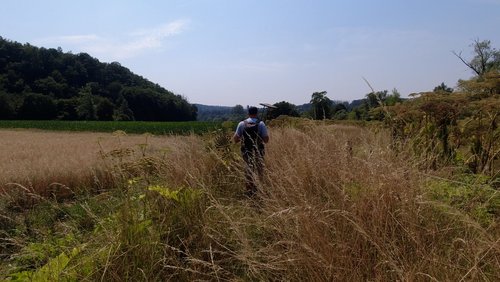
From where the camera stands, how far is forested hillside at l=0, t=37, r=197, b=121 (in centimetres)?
7269

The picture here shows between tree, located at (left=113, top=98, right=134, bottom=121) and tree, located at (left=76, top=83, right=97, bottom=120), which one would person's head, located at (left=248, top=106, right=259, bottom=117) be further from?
tree, located at (left=113, top=98, right=134, bottom=121)

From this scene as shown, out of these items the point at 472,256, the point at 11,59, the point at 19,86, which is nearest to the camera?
the point at 472,256

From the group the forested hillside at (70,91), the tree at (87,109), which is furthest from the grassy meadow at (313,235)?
the tree at (87,109)

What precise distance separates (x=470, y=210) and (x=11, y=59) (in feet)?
336

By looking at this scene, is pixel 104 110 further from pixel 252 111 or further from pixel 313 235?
pixel 313 235

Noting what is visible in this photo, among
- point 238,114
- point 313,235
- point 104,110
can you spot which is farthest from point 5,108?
point 313,235

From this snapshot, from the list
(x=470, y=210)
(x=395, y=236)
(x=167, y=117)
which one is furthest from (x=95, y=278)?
(x=167, y=117)

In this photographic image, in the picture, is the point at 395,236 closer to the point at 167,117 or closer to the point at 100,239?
the point at 100,239

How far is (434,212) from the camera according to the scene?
2.63 metres

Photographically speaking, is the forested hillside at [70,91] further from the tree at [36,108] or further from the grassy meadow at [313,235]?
the grassy meadow at [313,235]

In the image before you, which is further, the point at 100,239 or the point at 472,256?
the point at 100,239

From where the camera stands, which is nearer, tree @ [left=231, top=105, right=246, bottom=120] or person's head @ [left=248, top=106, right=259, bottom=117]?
person's head @ [left=248, top=106, right=259, bottom=117]

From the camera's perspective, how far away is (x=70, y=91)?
88375mm

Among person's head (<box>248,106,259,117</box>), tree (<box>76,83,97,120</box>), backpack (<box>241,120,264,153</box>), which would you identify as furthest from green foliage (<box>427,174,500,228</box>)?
tree (<box>76,83,97,120</box>)
